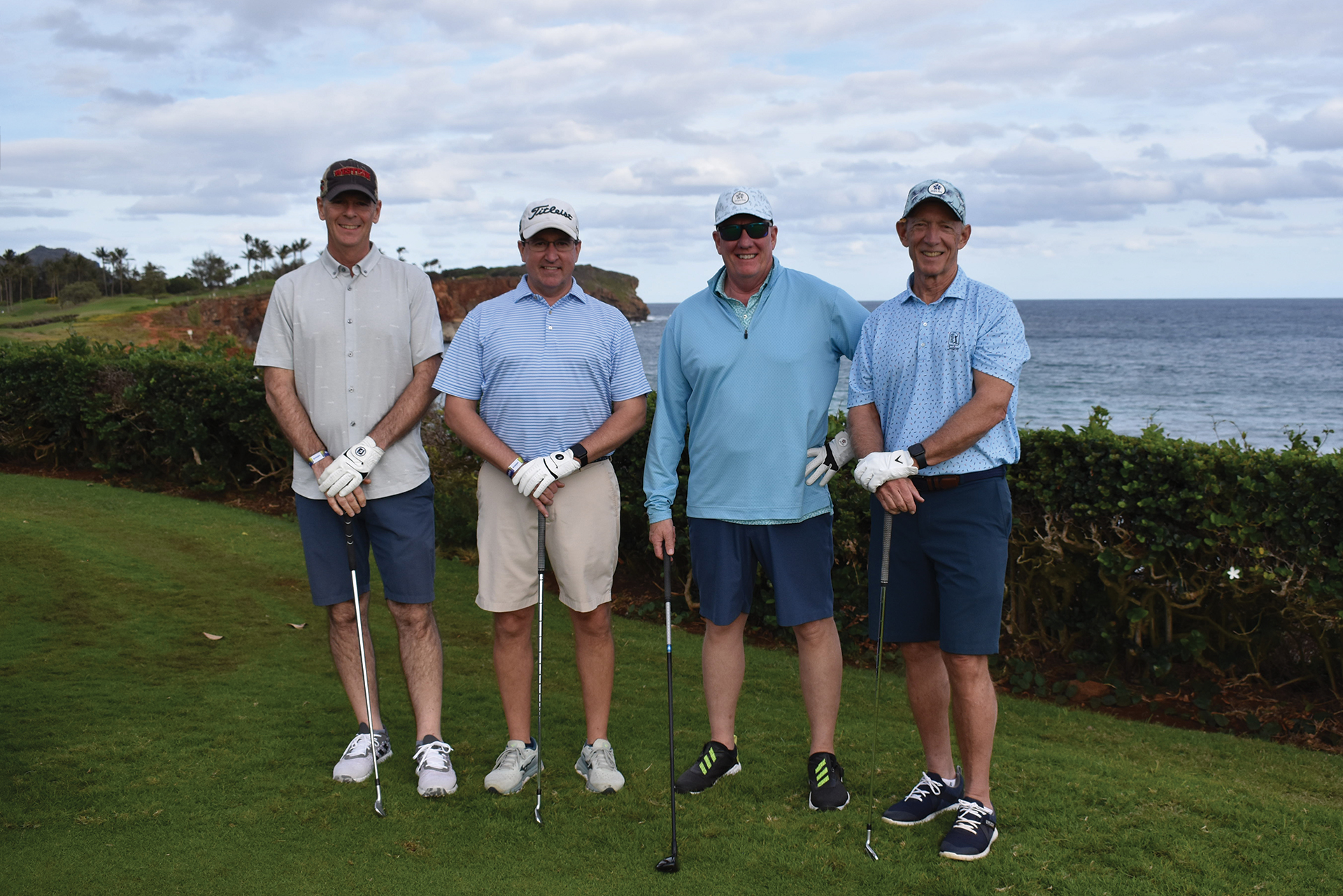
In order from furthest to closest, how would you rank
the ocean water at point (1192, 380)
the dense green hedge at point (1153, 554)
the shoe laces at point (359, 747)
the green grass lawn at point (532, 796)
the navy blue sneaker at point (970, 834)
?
1. the ocean water at point (1192, 380)
2. the dense green hedge at point (1153, 554)
3. the shoe laces at point (359, 747)
4. the navy blue sneaker at point (970, 834)
5. the green grass lawn at point (532, 796)

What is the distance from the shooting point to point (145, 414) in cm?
1116

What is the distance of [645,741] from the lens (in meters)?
4.54

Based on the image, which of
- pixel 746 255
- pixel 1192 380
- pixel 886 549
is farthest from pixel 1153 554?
pixel 1192 380

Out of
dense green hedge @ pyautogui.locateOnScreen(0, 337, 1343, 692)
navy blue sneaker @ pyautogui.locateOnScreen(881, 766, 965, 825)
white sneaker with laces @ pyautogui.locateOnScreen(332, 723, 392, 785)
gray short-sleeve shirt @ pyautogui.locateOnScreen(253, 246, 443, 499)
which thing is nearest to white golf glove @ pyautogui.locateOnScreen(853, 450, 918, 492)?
navy blue sneaker @ pyautogui.locateOnScreen(881, 766, 965, 825)

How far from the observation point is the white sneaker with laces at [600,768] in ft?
13.0

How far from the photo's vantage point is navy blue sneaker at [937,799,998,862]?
341cm

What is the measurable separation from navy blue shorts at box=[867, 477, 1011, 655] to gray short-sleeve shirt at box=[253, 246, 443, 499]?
1887 mm

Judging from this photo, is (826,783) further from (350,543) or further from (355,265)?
(355,265)

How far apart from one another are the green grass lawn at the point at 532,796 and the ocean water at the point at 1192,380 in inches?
73.5

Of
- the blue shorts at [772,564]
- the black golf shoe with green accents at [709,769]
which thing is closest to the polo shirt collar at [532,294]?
the blue shorts at [772,564]

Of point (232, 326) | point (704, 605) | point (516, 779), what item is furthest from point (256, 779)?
point (232, 326)

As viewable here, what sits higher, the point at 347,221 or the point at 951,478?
the point at 347,221

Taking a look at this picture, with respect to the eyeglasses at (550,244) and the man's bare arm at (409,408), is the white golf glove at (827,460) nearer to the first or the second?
the eyeglasses at (550,244)

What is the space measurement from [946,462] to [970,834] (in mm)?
1230
